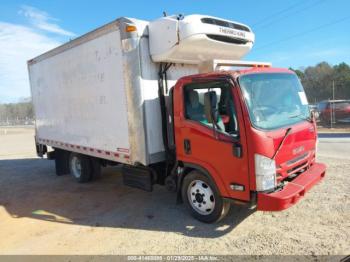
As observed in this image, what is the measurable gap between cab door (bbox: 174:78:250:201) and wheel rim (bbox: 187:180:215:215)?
0.35m

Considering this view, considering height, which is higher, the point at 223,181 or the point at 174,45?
the point at 174,45

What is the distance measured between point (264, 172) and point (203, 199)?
131 centimetres

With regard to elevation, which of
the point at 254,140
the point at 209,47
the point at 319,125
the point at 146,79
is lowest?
the point at 319,125

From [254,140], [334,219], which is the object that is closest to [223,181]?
[254,140]

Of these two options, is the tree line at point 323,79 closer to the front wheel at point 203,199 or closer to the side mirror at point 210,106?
the front wheel at point 203,199

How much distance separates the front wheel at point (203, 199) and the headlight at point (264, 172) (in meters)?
0.76

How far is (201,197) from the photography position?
17.4ft

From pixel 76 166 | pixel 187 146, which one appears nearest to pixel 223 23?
pixel 187 146

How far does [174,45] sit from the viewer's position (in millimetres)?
5340

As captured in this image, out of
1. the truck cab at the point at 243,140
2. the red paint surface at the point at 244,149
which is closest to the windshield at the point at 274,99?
the truck cab at the point at 243,140

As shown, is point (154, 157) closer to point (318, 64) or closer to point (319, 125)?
point (319, 125)

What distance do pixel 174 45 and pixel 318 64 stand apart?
5102cm

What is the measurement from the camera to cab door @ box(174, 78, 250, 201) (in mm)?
4531

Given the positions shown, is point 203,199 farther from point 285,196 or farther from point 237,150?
point 285,196
